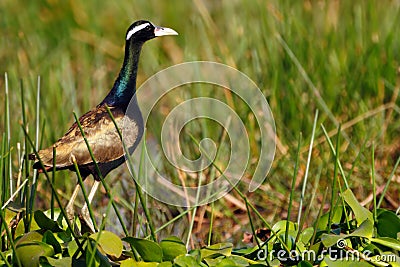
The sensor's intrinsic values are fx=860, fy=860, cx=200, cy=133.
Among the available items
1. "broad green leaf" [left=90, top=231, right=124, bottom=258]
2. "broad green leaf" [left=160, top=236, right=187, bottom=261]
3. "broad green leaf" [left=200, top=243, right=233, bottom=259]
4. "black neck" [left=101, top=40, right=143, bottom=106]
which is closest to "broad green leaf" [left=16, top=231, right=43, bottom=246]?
"broad green leaf" [left=90, top=231, right=124, bottom=258]

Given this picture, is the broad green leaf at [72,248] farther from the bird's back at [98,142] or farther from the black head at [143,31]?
the black head at [143,31]

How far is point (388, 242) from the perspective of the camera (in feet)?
7.46

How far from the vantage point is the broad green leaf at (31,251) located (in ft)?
7.16

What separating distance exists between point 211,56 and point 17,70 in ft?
3.82

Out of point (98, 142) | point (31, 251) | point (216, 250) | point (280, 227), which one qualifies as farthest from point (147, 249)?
point (98, 142)

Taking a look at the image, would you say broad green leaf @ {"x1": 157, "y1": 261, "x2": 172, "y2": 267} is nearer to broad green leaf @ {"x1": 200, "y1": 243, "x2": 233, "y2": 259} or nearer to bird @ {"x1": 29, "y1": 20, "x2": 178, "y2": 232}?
broad green leaf @ {"x1": 200, "y1": 243, "x2": 233, "y2": 259}

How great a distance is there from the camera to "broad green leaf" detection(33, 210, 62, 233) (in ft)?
7.57

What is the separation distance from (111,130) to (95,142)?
0.07 m

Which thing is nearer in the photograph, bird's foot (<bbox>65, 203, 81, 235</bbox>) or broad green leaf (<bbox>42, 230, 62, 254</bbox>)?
broad green leaf (<bbox>42, 230, 62, 254</bbox>)

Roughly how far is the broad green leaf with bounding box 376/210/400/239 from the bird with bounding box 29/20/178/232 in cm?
75

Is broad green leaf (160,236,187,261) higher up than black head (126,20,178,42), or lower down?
lower down

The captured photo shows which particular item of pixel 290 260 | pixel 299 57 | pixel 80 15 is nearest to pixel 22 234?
pixel 290 260

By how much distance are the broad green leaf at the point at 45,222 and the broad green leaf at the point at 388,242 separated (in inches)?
33.4

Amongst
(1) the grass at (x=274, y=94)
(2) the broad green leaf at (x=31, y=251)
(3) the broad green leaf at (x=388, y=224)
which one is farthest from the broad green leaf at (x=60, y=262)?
(3) the broad green leaf at (x=388, y=224)
